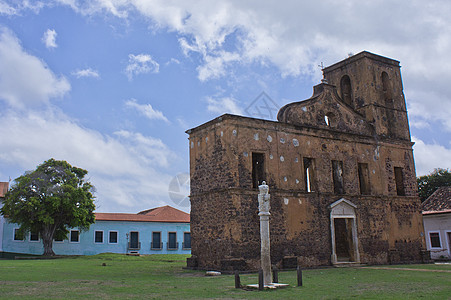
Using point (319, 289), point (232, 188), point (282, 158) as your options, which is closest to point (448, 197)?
point (282, 158)

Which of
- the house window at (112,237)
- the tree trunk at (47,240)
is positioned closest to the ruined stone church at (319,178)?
the tree trunk at (47,240)

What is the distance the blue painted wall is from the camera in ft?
114

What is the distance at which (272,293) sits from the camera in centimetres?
973

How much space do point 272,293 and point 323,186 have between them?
34.4 ft

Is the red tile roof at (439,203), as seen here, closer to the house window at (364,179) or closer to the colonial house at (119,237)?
the house window at (364,179)

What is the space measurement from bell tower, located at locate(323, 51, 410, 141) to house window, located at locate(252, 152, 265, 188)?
639cm

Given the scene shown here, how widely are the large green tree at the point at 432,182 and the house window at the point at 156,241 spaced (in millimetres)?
23643

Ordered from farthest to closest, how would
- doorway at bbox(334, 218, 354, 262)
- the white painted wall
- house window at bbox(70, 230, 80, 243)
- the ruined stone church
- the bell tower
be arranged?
1. house window at bbox(70, 230, 80, 243)
2. the white painted wall
3. the bell tower
4. doorway at bbox(334, 218, 354, 262)
5. the ruined stone church

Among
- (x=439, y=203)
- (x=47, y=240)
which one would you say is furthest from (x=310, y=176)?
(x=47, y=240)

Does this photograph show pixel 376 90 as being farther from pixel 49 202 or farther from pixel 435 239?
pixel 49 202

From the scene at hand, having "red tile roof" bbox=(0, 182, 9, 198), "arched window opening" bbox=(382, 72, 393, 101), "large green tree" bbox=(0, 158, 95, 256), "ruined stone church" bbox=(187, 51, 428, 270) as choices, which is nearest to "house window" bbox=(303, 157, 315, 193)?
"ruined stone church" bbox=(187, 51, 428, 270)

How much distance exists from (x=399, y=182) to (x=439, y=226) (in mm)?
6743

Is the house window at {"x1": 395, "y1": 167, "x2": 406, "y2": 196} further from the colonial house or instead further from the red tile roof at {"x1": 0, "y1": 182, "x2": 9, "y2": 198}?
the red tile roof at {"x1": 0, "y1": 182, "x2": 9, "y2": 198}

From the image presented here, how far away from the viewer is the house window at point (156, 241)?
3816 cm
